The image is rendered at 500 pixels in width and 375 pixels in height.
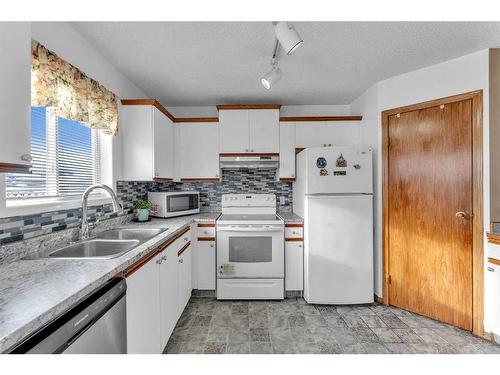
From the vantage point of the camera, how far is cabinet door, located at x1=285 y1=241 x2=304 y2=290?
99.6 inches

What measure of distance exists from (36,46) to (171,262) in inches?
61.9

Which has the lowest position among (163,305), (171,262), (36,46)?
(163,305)

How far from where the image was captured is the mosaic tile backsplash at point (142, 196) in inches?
48.5

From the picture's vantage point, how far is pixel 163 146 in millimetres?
2506

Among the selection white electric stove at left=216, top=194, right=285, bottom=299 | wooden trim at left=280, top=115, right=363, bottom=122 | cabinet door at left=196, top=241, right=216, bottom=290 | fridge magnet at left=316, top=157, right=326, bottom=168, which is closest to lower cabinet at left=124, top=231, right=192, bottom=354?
cabinet door at left=196, top=241, right=216, bottom=290

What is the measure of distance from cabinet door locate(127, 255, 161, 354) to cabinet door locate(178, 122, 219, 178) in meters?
1.53

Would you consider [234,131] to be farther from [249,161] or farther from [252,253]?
[252,253]

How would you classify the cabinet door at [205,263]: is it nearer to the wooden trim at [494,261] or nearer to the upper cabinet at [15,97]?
the upper cabinet at [15,97]

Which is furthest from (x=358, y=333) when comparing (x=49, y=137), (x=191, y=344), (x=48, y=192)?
(x=49, y=137)

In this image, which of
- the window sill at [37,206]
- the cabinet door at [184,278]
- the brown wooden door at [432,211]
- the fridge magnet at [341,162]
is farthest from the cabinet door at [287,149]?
the window sill at [37,206]
